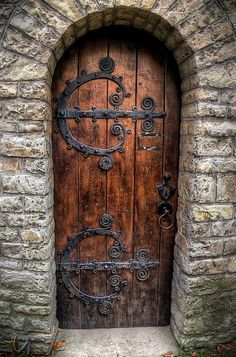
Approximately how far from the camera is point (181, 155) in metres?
2.23

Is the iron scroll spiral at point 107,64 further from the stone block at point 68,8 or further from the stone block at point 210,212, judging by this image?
the stone block at point 210,212

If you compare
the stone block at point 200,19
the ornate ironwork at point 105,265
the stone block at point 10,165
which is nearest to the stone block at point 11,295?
the ornate ironwork at point 105,265

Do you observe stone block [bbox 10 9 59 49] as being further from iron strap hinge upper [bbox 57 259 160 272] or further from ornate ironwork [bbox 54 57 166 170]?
iron strap hinge upper [bbox 57 259 160 272]

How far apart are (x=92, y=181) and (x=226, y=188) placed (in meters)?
1.01

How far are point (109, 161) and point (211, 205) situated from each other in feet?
2.73

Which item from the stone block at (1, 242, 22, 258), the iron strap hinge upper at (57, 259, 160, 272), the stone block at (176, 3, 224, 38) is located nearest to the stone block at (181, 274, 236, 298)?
the iron strap hinge upper at (57, 259, 160, 272)

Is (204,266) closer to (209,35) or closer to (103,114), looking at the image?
(103,114)

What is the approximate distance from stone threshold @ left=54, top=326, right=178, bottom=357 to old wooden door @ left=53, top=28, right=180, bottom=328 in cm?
7

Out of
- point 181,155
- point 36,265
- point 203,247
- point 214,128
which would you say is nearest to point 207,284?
point 203,247

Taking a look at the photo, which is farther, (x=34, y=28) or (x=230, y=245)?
(x=230, y=245)

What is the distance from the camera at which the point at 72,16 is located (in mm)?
1821

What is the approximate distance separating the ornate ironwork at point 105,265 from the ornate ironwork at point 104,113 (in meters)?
0.54

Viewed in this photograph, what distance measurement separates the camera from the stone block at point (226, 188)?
2053 millimetres

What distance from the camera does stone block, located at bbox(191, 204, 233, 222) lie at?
6.73 ft
